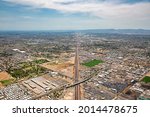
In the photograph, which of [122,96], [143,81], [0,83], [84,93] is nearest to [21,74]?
[0,83]

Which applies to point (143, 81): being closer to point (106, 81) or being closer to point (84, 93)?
point (106, 81)

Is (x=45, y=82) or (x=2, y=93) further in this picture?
(x=45, y=82)

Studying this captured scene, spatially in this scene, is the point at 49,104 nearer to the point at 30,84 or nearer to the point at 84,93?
the point at 84,93

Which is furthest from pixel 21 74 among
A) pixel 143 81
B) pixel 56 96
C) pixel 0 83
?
pixel 143 81

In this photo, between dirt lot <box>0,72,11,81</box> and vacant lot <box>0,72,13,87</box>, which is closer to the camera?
vacant lot <box>0,72,13,87</box>

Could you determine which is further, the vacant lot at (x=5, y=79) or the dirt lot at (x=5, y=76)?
the dirt lot at (x=5, y=76)

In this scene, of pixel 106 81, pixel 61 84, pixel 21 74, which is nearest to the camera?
pixel 61 84

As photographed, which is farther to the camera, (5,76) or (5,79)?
(5,76)

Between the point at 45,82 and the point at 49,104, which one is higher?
the point at 49,104

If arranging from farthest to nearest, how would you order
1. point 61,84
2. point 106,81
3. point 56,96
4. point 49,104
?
point 106,81 < point 61,84 < point 56,96 < point 49,104
